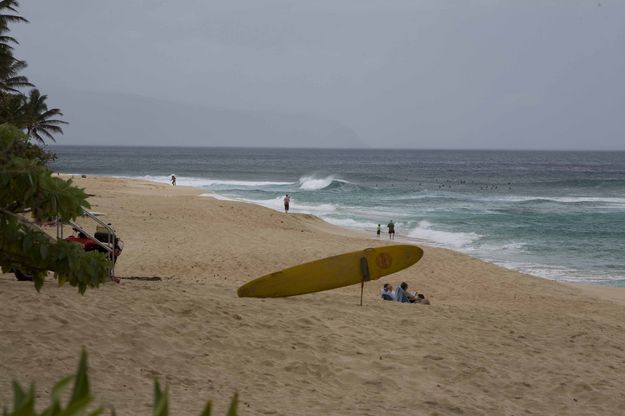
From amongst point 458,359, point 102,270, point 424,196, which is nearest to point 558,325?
point 458,359

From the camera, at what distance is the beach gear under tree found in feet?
16.5

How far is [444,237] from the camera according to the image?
28.9 m

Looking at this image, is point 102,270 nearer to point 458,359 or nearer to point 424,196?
point 458,359

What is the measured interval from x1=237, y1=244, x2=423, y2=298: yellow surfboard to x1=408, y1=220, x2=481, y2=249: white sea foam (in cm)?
1491

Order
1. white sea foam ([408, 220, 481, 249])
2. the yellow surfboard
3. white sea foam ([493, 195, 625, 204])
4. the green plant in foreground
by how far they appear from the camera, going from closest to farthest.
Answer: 1. the green plant in foreground
2. the yellow surfboard
3. white sea foam ([408, 220, 481, 249])
4. white sea foam ([493, 195, 625, 204])

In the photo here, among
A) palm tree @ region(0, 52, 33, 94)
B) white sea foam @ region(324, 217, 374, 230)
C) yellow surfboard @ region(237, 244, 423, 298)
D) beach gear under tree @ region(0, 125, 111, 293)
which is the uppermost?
palm tree @ region(0, 52, 33, 94)

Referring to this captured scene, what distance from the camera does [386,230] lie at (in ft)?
99.1

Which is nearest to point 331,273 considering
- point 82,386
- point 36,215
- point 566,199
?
point 36,215

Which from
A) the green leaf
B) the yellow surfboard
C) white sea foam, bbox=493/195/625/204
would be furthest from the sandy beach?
white sea foam, bbox=493/195/625/204

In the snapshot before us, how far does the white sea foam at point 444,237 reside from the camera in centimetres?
2738

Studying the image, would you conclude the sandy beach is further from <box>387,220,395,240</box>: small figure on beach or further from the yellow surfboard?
<box>387,220,395,240</box>: small figure on beach

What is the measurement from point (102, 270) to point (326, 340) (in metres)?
3.85

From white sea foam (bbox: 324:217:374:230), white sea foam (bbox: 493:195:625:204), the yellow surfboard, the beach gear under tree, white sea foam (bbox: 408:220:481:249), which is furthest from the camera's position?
white sea foam (bbox: 493:195:625:204)

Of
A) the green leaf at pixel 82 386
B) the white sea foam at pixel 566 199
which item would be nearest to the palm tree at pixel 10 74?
the green leaf at pixel 82 386
